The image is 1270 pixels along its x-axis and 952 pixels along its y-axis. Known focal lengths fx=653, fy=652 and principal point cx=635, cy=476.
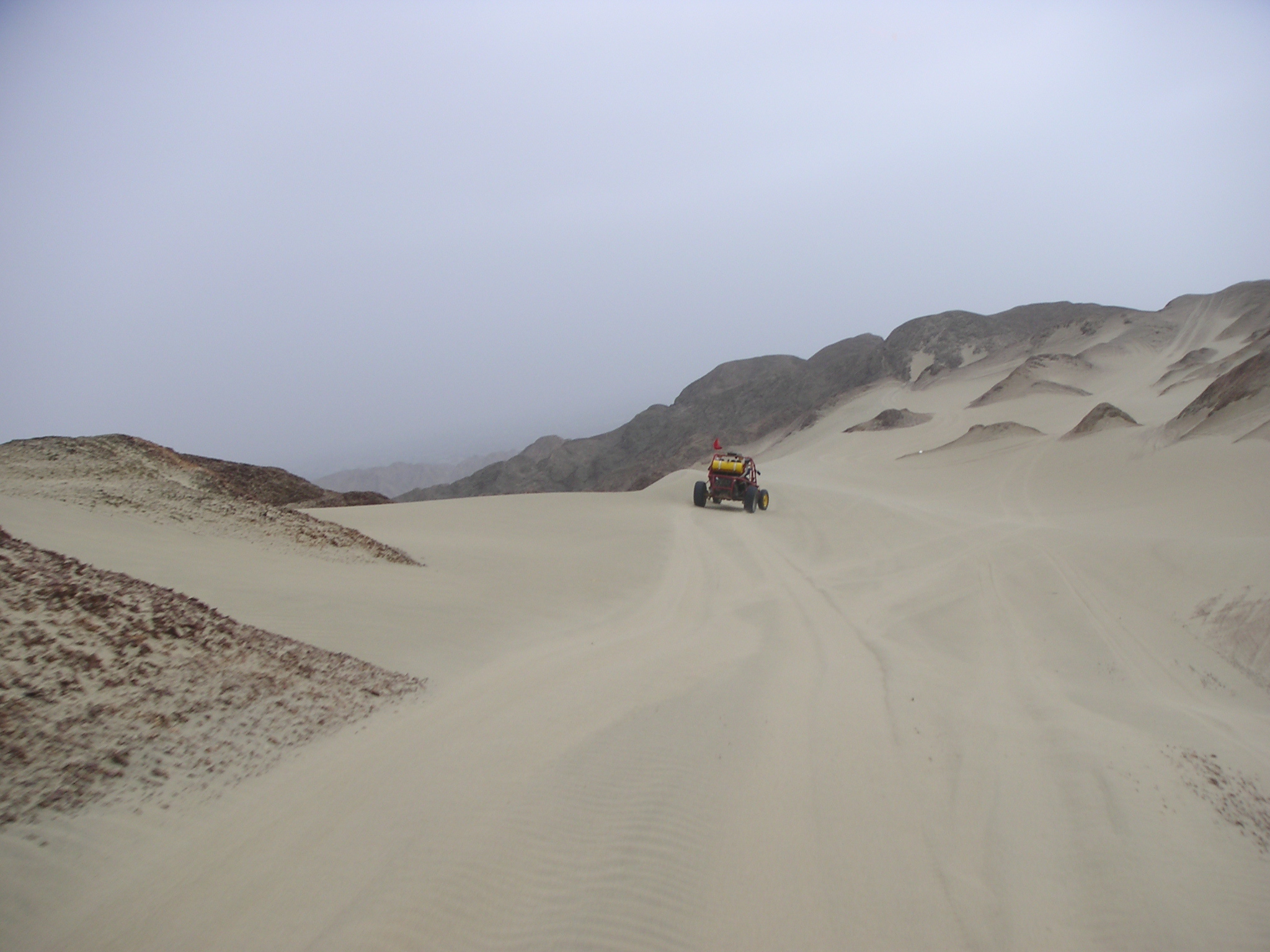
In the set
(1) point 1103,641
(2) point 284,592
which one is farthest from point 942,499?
(2) point 284,592

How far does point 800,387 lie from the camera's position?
62.9 m

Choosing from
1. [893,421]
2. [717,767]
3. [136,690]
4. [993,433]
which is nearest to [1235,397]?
[993,433]

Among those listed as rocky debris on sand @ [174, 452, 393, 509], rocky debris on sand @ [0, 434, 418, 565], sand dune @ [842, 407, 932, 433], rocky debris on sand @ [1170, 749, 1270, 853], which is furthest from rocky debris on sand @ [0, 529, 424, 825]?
sand dune @ [842, 407, 932, 433]

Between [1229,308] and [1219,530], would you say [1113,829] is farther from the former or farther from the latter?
[1229,308]

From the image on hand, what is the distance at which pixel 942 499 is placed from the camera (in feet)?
65.6

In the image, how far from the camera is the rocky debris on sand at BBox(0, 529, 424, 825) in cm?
344

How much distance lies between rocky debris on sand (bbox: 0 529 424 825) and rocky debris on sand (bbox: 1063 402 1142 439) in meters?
24.8

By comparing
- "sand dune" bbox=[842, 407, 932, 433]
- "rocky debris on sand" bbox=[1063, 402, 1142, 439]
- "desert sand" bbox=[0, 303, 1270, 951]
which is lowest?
"desert sand" bbox=[0, 303, 1270, 951]

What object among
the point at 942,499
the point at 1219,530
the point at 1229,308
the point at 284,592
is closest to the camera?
the point at 284,592

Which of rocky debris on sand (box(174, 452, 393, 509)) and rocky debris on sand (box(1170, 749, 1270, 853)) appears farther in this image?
rocky debris on sand (box(174, 452, 393, 509))

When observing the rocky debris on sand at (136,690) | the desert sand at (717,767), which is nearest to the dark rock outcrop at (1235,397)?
the desert sand at (717,767)

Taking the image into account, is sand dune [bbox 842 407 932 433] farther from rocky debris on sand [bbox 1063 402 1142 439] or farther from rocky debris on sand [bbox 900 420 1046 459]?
rocky debris on sand [bbox 1063 402 1142 439]

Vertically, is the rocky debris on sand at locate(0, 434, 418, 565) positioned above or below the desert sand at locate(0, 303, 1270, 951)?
above

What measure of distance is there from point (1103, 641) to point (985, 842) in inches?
215
